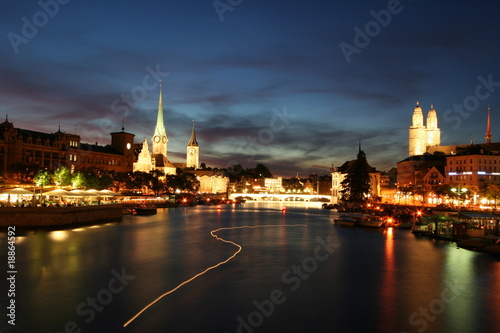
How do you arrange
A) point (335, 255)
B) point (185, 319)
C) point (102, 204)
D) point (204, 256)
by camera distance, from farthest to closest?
point (102, 204), point (335, 255), point (204, 256), point (185, 319)

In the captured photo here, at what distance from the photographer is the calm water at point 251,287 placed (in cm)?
1978

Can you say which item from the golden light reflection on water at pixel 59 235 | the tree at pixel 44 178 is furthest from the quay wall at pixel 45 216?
the tree at pixel 44 178

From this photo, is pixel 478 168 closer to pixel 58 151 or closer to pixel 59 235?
pixel 59 235

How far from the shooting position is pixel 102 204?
63.8m

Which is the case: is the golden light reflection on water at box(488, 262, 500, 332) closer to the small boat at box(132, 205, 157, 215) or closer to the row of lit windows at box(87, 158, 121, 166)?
the small boat at box(132, 205, 157, 215)

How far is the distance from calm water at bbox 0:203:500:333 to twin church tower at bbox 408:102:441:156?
450 ft

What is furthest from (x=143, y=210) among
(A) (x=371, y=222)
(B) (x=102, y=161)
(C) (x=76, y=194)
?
(B) (x=102, y=161)

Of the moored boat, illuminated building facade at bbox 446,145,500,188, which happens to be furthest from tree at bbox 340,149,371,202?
the moored boat

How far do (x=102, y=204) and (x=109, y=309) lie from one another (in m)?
45.2

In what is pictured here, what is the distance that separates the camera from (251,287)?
84.0 feet

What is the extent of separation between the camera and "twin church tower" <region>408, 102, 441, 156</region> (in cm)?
17162

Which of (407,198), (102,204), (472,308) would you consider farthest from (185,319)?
(407,198)

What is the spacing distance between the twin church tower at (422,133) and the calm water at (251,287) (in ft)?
450

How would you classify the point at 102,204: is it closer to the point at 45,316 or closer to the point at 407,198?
the point at 45,316
